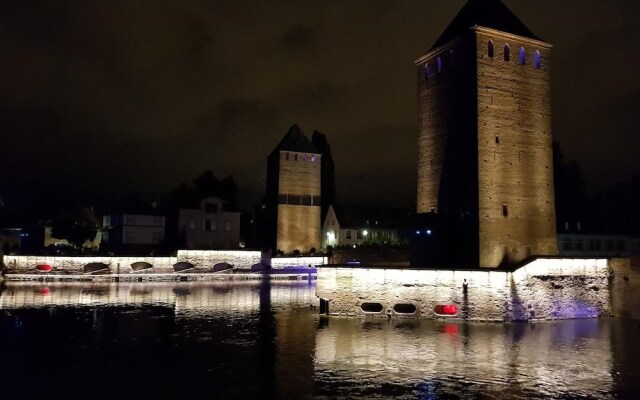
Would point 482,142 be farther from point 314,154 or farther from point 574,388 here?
point 314,154

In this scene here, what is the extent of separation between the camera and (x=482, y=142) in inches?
931

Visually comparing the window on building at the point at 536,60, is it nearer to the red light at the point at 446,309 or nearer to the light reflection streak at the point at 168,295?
the red light at the point at 446,309

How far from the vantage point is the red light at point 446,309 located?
20.7 m

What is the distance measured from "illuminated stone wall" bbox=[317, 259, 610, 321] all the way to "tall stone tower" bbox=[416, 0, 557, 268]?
8.80 feet

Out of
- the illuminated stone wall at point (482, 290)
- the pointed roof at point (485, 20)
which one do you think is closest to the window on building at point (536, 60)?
the pointed roof at point (485, 20)

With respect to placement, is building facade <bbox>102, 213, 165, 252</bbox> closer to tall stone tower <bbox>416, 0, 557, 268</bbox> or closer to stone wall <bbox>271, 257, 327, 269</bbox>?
stone wall <bbox>271, 257, 327, 269</bbox>

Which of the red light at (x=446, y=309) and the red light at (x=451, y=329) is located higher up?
the red light at (x=446, y=309)

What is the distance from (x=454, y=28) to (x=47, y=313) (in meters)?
23.6

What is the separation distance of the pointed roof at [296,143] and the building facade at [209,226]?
796 cm

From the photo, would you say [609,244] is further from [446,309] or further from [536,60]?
[446,309]

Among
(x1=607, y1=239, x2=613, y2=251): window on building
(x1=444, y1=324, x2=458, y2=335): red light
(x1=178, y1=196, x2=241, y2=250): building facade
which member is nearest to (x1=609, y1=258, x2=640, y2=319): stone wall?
(x1=444, y1=324, x2=458, y2=335): red light

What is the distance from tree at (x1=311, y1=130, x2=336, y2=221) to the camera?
2163 inches

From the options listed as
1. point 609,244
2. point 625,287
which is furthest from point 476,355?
point 609,244

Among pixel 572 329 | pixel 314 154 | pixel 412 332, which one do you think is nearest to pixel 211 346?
pixel 412 332
